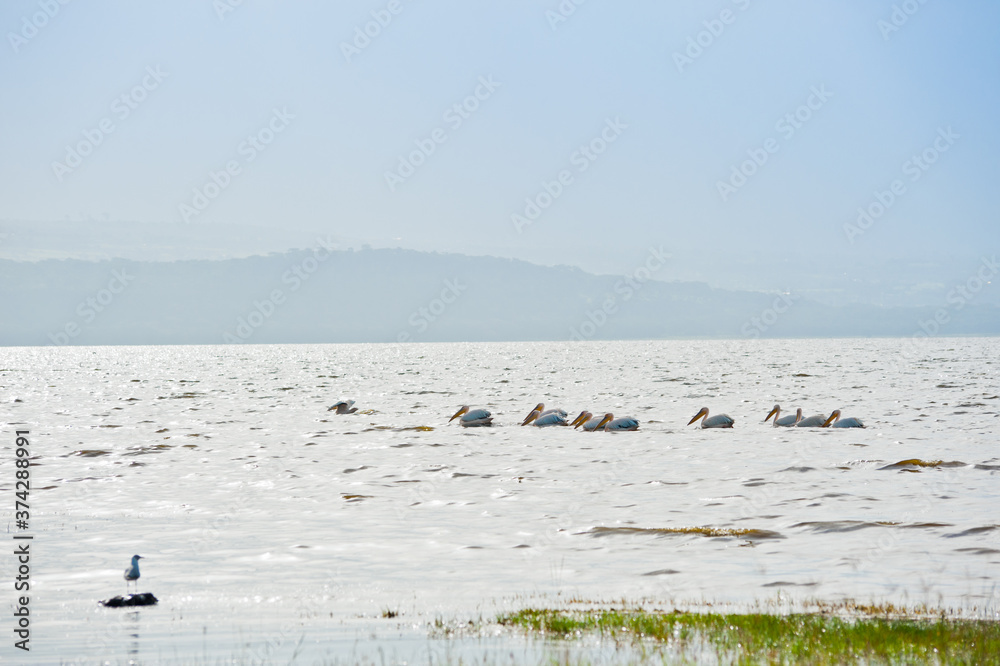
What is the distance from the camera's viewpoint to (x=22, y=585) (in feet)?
36.9

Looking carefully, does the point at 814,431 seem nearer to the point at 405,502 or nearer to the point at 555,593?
the point at 405,502

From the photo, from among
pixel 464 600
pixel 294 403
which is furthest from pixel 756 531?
pixel 294 403

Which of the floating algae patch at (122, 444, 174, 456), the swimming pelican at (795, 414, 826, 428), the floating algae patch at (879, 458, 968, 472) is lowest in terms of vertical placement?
the floating algae patch at (879, 458, 968, 472)

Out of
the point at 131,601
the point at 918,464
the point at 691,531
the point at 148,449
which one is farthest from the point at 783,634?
the point at 148,449

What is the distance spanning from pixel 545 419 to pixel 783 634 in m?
25.1

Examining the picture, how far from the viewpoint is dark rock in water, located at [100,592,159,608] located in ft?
33.5

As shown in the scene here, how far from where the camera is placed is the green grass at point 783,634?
808cm

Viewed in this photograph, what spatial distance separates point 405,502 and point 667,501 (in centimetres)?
485

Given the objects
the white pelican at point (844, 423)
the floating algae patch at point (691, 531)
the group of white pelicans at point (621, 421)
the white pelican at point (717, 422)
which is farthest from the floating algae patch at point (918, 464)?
the white pelican at point (717, 422)

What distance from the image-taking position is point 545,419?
33844 millimetres

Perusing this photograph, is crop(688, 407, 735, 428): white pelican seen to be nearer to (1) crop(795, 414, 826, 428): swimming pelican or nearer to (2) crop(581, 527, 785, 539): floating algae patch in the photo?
(1) crop(795, 414, 826, 428): swimming pelican

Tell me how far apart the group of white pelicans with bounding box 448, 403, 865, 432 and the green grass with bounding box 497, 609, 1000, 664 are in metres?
21.8

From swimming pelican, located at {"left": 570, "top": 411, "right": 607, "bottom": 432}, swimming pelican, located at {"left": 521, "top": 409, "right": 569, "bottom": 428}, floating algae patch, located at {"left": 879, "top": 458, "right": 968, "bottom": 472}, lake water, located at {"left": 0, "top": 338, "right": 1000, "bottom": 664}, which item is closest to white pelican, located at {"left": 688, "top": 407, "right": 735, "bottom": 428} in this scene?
lake water, located at {"left": 0, "top": 338, "right": 1000, "bottom": 664}

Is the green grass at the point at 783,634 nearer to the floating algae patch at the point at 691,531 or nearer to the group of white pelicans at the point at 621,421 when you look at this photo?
the floating algae patch at the point at 691,531
